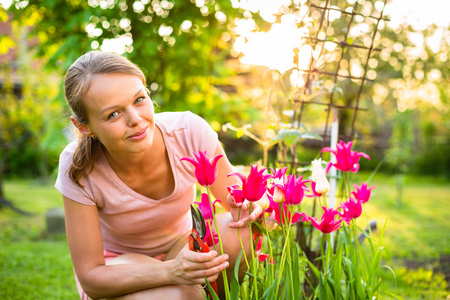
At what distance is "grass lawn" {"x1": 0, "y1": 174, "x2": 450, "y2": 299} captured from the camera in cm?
259

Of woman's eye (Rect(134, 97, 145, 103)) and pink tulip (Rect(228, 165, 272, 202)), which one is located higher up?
woman's eye (Rect(134, 97, 145, 103))

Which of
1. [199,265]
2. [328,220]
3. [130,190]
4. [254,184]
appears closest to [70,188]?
[130,190]

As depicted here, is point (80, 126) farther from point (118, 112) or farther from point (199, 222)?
point (199, 222)

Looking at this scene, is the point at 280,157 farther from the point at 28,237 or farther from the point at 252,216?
the point at 28,237

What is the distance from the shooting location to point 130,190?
1.63 m

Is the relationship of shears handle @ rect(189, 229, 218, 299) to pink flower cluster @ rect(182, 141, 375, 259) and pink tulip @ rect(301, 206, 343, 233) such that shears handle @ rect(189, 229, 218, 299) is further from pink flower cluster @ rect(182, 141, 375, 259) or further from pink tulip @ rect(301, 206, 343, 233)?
pink tulip @ rect(301, 206, 343, 233)

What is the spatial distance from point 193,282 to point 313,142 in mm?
11228

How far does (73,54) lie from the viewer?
9.41 ft

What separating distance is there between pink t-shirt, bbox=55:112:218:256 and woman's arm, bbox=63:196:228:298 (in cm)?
7

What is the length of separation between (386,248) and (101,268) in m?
1.24

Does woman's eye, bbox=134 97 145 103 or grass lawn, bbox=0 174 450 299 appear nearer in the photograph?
woman's eye, bbox=134 97 145 103

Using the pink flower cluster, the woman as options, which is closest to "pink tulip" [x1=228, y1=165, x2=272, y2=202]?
the pink flower cluster

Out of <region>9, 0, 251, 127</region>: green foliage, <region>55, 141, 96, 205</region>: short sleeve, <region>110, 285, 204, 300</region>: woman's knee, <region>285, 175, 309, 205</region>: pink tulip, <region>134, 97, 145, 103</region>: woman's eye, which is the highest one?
<region>9, 0, 251, 127</region>: green foliage

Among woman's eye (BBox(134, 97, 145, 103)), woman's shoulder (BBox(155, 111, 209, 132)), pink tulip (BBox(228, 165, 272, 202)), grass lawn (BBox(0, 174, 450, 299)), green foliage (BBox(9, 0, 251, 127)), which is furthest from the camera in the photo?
green foliage (BBox(9, 0, 251, 127))
